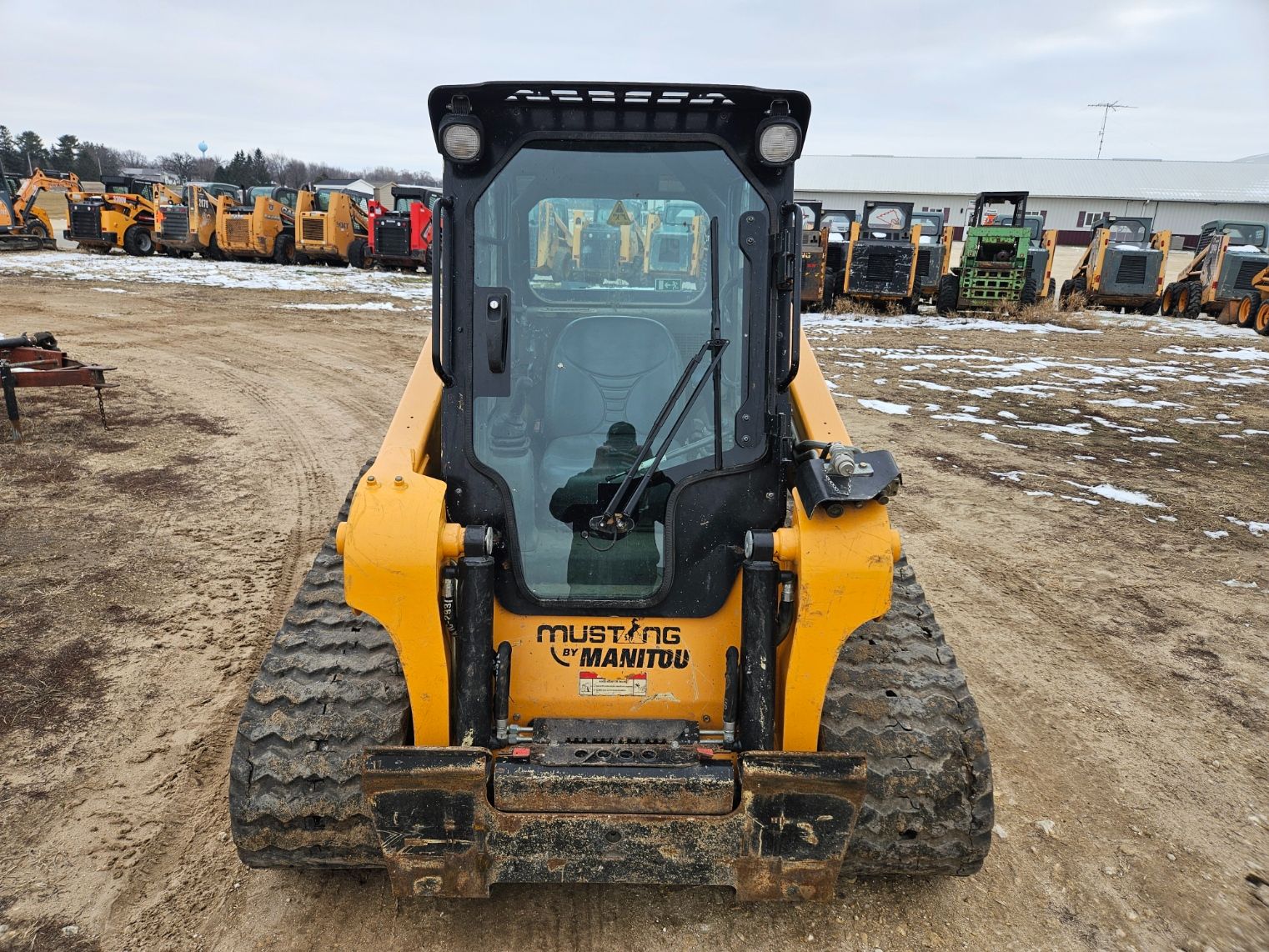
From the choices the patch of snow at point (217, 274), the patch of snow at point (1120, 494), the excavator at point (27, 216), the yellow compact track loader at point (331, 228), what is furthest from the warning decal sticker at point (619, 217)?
the excavator at point (27, 216)

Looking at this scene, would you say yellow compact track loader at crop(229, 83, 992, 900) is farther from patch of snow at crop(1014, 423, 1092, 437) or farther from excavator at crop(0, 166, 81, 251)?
excavator at crop(0, 166, 81, 251)

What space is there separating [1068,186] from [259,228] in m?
59.7

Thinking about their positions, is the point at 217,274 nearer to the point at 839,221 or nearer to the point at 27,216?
the point at 27,216

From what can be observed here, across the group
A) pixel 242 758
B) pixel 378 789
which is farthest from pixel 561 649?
pixel 242 758

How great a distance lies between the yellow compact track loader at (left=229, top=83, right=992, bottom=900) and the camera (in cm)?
247

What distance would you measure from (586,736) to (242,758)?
3.47 feet

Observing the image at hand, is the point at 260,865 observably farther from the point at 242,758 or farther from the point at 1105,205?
the point at 1105,205

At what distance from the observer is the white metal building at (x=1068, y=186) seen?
58625 millimetres

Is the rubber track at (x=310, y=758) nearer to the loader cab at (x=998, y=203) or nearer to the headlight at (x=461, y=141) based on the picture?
the headlight at (x=461, y=141)

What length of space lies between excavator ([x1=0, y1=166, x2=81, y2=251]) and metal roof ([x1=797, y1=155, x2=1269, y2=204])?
48410 mm

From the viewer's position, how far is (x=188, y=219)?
85.8ft

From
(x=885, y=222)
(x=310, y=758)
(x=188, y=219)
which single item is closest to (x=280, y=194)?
(x=188, y=219)

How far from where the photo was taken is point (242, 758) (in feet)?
8.75

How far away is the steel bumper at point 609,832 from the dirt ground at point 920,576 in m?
0.40
